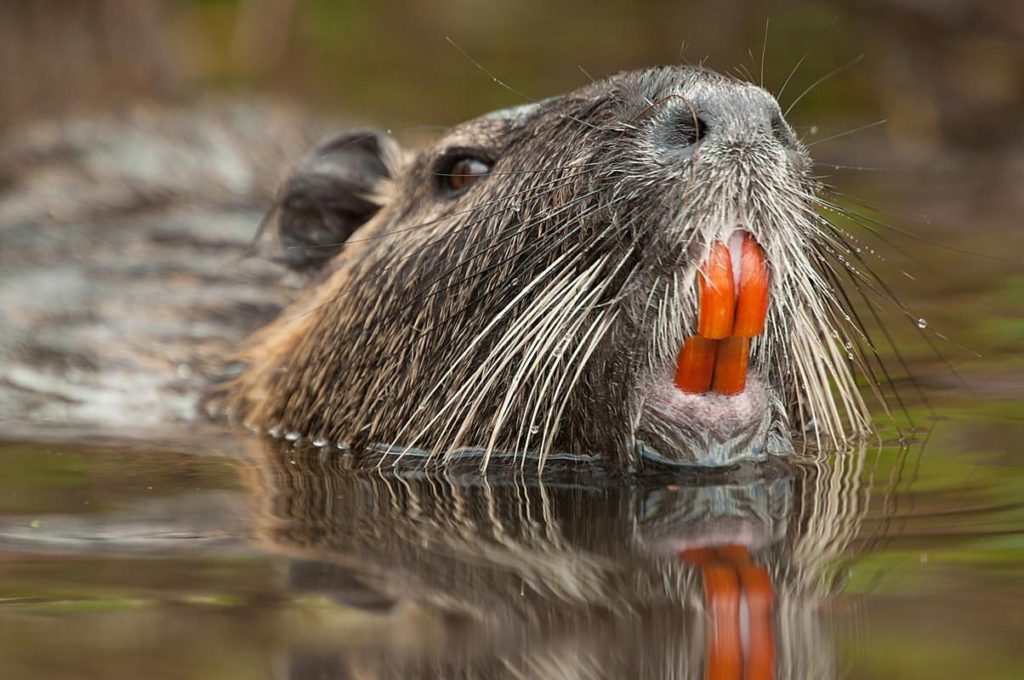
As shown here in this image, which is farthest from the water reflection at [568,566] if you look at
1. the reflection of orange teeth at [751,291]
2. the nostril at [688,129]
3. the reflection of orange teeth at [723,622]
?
the nostril at [688,129]

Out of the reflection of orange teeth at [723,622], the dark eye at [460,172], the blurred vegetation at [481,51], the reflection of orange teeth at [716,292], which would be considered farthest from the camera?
the blurred vegetation at [481,51]

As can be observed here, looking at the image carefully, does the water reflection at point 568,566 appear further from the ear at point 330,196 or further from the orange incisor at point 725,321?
the ear at point 330,196

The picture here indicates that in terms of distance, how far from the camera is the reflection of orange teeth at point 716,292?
305 cm

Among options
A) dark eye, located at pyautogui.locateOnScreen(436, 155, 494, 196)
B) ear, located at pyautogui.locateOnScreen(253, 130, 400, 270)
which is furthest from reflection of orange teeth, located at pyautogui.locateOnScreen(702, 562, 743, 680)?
ear, located at pyautogui.locateOnScreen(253, 130, 400, 270)

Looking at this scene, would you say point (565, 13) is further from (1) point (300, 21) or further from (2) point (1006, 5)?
(2) point (1006, 5)

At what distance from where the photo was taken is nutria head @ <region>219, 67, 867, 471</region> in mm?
3070

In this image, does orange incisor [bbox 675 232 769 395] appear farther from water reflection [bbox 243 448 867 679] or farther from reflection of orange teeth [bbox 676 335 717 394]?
water reflection [bbox 243 448 867 679]

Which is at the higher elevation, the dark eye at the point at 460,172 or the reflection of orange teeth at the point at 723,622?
the dark eye at the point at 460,172

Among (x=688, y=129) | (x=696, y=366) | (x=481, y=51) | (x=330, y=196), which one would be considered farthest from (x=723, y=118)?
(x=481, y=51)

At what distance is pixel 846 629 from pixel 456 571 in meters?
0.68

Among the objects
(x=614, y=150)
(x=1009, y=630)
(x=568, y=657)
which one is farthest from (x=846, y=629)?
(x=614, y=150)

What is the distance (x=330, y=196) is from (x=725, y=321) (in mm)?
1799

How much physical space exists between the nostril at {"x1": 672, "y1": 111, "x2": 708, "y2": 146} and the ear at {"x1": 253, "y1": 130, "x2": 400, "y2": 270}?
1.54 m

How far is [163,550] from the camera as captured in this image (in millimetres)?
2752
